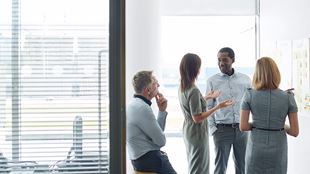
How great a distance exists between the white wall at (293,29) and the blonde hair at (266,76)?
107 cm

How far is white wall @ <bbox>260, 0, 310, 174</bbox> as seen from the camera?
3.79 metres

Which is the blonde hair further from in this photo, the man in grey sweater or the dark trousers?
the dark trousers

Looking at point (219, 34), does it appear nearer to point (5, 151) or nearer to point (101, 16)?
point (101, 16)

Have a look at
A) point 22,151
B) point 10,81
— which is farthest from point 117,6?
point 22,151

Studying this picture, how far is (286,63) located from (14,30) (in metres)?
2.98

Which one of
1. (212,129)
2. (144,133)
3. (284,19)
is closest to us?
(144,133)

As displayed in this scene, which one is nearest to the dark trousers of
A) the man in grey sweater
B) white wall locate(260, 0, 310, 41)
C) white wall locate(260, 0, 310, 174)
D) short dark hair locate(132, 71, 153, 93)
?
the man in grey sweater

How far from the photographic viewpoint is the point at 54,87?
7.34ft

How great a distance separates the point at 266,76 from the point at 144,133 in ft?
3.23

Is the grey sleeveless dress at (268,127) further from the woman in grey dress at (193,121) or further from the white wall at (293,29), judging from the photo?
the white wall at (293,29)

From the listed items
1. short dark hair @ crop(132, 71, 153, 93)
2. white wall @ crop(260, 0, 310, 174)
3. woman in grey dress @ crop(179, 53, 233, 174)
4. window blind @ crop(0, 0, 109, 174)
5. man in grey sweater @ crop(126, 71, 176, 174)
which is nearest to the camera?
window blind @ crop(0, 0, 109, 174)

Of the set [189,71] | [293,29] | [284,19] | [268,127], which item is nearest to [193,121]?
[189,71]

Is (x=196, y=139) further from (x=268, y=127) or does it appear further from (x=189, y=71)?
(x=268, y=127)

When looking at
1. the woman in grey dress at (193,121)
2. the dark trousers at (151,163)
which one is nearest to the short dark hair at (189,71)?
the woman in grey dress at (193,121)
